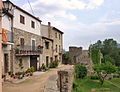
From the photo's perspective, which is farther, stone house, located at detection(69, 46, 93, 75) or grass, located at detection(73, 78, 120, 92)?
stone house, located at detection(69, 46, 93, 75)

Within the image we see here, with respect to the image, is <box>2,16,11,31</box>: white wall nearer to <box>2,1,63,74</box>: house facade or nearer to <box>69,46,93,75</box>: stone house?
<box>2,1,63,74</box>: house facade

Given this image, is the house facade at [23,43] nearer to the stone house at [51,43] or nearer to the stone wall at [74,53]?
the stone house at [51,43]

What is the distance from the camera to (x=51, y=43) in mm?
50500

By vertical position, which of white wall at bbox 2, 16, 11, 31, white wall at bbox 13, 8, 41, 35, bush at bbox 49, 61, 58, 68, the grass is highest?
white wall at bbox 13, 8, 41, 35

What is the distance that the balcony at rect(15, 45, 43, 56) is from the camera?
30616 millimetres

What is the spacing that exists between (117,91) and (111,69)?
791 centimetres

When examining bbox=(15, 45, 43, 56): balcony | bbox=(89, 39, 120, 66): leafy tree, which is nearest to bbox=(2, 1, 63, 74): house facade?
bbox=(15, 45, 43, 56): balcony

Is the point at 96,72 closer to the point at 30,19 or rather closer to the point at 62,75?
the point at 30,19

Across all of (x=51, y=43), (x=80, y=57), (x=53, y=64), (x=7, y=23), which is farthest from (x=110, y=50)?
(x=7, y=23)

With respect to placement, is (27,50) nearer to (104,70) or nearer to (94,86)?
(94,86)

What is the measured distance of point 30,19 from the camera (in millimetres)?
37594

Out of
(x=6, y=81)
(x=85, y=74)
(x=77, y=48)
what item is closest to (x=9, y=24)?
(x=6, y=81)

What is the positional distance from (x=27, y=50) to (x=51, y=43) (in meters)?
15.7

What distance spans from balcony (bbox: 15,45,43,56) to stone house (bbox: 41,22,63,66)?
4.86 metres
